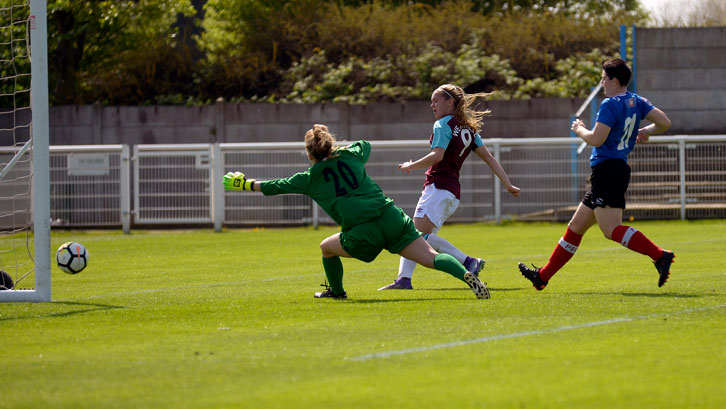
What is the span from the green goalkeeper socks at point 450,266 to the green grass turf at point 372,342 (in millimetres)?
227

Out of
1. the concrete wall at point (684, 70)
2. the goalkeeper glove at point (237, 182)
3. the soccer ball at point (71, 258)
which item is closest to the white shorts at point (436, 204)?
the goalkeeper glove at point (237, 182)

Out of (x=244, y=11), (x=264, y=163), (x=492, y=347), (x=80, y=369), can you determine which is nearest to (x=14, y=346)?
(x=80, y=369)

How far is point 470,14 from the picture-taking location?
28234 millimetres

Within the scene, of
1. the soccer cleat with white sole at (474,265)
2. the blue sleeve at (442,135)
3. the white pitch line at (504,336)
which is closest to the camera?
the white pitch line at (504,336)

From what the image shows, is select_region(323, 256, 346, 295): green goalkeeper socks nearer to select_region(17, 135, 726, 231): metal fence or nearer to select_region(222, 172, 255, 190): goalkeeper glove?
select_region(222, 172, 255, 190): goalkeeper glove

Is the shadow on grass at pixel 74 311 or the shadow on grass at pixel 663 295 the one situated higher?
the shadow on grass at pixel 663 295

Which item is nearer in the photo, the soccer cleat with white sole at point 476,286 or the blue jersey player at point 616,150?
the soccer cleat with white sole at point 476,286

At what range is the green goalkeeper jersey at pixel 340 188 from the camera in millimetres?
8047

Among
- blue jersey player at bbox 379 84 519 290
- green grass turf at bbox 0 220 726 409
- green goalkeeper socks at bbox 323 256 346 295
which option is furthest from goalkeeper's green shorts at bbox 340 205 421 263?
blue jersey player at bbox 379 84 519 290

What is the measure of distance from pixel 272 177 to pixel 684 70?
926 centimetres

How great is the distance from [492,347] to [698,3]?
24250 mm

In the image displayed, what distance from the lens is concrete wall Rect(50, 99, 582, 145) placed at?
→ 2220cm

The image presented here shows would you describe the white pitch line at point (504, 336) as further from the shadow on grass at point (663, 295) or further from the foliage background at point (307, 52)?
the foliage background at point (307, 52)

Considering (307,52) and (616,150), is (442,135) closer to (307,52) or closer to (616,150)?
(616,150)
